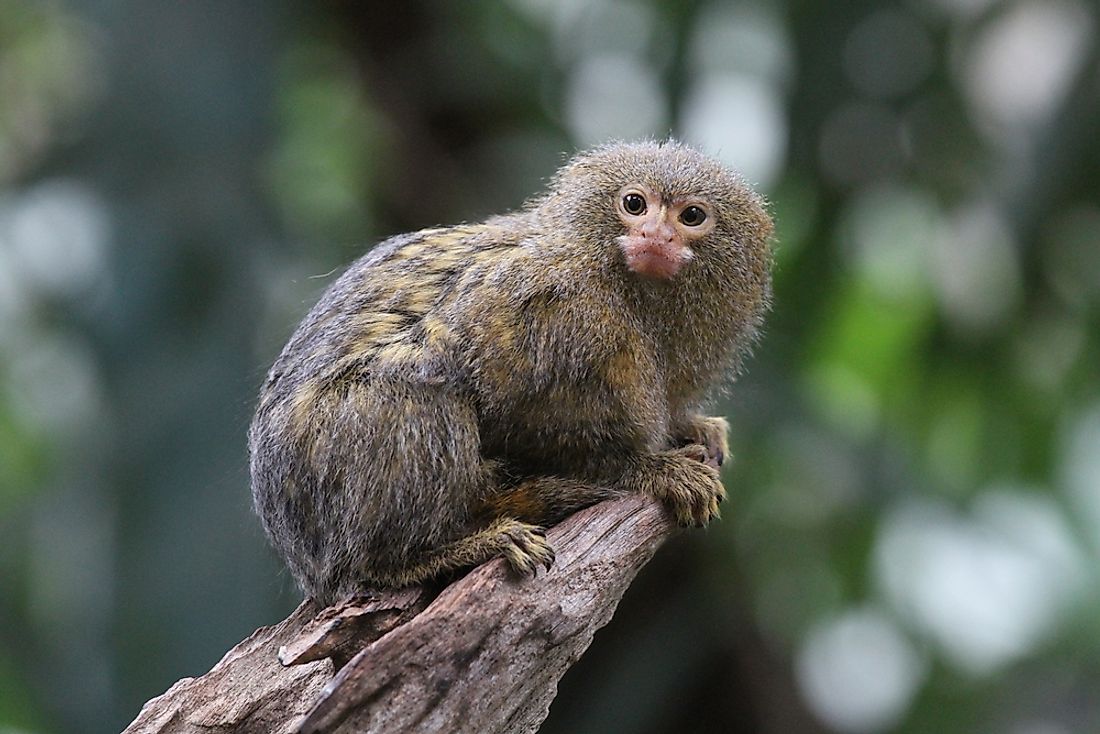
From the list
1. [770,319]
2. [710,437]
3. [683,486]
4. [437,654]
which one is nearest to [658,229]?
[683,486]

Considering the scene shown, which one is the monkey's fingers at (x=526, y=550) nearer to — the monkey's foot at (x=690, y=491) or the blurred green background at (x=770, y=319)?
the monkey's foot at (x=690, y=491)

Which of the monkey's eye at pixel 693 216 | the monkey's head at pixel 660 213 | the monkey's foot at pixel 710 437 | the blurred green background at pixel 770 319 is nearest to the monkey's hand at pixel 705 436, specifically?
the monkey's foot at pixel 710 437

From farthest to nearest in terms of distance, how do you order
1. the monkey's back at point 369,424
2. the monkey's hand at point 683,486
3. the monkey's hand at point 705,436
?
the monkey's hand at point 705,436, the monkey's hand at point 683,486, the monkey's back at point 369,424

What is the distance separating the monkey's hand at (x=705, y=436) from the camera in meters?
3.90

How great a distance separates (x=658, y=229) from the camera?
11.4 feet

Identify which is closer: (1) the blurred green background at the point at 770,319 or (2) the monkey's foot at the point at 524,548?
(2) the monkey's foot at the point at 524,548

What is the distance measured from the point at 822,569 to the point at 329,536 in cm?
428

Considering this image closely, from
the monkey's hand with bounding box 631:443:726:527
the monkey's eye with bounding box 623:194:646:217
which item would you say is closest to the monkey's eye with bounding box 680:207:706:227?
the monkey's eye with bounding box 623:194:646:217

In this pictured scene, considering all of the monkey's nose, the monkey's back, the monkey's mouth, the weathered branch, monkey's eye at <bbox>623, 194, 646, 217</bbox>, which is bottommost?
the weathered branch

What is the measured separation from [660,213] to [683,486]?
0.69 m

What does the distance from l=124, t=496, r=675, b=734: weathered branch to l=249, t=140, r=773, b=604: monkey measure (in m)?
0.09

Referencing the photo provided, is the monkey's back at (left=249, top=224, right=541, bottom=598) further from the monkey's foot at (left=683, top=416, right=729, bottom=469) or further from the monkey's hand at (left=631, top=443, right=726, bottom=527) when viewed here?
the monkey's foot at (left=683, top=416, right=729, bottom=469)

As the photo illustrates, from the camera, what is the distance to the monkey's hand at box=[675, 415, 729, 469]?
3.90m

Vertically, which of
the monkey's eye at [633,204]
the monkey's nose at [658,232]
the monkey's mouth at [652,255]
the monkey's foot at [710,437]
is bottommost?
the monkey's foot at [710,437]
